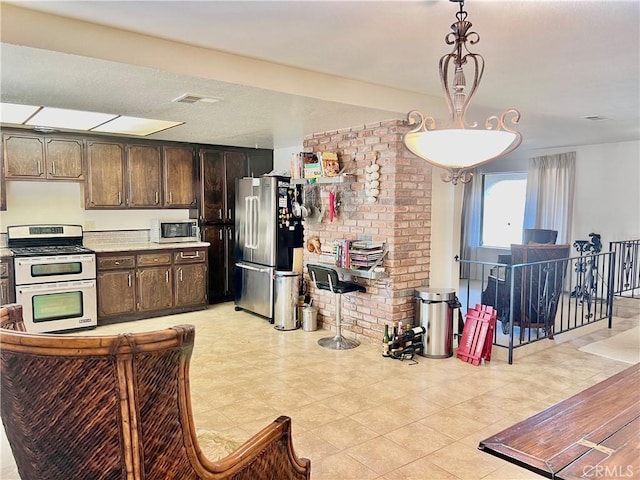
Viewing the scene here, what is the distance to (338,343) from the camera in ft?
15.8

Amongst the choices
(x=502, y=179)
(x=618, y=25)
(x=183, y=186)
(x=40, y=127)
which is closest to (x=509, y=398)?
(x=618, y=25)

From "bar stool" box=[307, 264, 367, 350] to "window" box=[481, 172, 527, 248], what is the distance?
16.3 ft

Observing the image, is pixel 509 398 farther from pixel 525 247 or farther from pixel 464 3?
pixel 464 3

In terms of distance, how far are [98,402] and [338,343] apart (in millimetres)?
3722

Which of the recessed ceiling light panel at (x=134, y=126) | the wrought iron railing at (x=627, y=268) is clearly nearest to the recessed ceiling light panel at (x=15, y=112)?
the recessed ceiling light panel at (x=134, y=126)

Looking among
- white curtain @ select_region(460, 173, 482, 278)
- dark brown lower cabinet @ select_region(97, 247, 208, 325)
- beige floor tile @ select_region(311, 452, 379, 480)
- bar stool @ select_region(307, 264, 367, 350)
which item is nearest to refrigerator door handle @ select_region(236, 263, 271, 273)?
dark brown lower cabinet @ select_region(97, 247, 208, 325)

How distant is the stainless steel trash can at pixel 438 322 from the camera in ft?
14.6

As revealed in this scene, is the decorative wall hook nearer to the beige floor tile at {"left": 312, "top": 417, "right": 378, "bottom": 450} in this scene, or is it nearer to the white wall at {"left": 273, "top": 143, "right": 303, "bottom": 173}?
the white wall at {"left": 273, "top": 143, "right": 303, "bottom": 173}

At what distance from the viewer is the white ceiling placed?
240cm

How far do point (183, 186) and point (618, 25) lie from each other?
16.9 feet

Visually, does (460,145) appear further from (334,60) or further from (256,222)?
(256,222)

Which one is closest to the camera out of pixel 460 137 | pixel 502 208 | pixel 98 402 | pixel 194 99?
pixel 98 402

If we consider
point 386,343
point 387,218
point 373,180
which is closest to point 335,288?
point 386,343

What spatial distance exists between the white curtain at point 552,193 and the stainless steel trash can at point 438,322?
4.01 meters
